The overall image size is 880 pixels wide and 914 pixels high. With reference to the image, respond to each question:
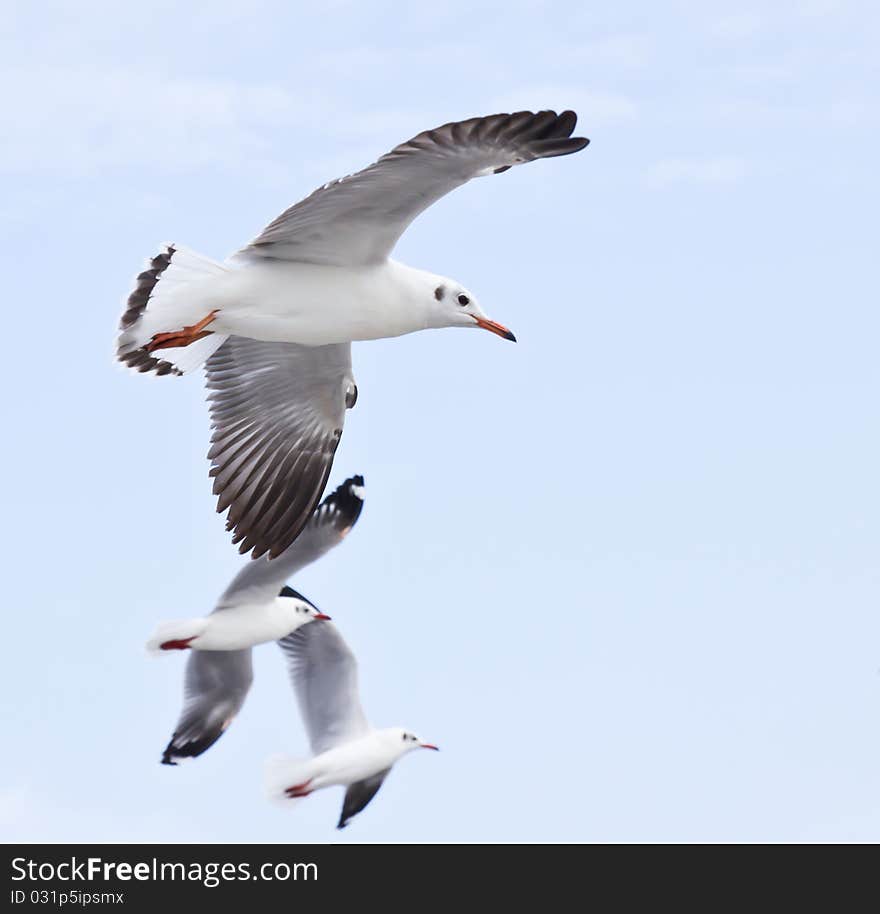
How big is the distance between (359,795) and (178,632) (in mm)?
2185

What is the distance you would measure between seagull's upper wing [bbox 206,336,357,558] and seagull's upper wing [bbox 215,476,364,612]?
58.5 inches

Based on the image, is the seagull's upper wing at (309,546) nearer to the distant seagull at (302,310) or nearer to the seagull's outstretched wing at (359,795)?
the distant seagull at (302,310)

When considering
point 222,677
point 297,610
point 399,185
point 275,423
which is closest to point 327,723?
point 222,677

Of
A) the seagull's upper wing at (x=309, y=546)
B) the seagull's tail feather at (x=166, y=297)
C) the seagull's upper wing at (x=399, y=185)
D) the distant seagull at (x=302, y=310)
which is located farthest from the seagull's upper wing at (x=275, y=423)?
the seagull's upper wing at (x=309, y=546)

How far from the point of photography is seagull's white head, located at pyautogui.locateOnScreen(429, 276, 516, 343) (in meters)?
9.11

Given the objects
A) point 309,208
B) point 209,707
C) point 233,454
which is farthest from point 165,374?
point 209,707

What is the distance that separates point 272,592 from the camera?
11820 millimetres

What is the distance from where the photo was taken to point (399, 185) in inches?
324

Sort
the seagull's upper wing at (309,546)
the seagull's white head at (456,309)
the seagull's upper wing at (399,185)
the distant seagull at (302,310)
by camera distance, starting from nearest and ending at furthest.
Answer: the seagull's upper wing at (399,185), the distant seagull at (302,310), the seagull's white head at (456,309), the seagull's upper wing at (309,546)

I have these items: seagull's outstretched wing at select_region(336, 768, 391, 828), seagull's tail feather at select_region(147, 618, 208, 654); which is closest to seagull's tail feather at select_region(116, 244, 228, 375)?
seagull's tail feather at select_region(147, 618, 208, 654)

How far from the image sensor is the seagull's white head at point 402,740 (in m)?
13.0

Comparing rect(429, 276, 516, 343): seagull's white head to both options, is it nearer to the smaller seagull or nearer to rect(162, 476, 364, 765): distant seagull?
rect(162, 476, 364, 765): distant seagull

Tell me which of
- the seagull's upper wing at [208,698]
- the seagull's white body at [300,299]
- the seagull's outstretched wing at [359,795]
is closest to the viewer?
the seagull's white body at [300,299]

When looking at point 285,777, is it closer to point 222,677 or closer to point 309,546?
point 222,677
